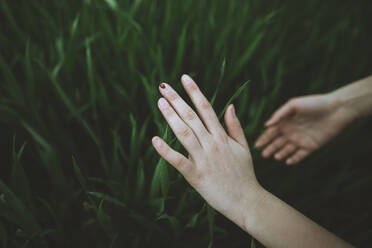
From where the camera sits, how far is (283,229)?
0.51 meters

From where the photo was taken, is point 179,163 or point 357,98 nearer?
point 179,163

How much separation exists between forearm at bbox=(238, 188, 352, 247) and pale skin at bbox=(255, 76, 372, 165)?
11.6 inches

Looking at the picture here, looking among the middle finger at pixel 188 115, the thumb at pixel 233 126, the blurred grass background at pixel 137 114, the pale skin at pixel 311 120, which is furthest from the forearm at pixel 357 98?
the middle finger at pixel 188 115

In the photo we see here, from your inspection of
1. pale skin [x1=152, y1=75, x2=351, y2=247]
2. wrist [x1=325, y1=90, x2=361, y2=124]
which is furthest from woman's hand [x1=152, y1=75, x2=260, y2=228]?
wrist [x1=325, y1=90, x2=361, y2=124]

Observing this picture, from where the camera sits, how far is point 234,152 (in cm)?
56

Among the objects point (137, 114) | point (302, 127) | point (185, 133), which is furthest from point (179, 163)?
point (302, 127)

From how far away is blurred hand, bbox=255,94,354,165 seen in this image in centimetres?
77

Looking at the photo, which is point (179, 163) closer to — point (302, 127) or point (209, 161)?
point (209, 161)

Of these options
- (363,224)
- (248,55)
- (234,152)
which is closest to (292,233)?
(234,152)

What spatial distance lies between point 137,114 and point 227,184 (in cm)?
38

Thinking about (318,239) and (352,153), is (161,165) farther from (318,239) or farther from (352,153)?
(352,153)

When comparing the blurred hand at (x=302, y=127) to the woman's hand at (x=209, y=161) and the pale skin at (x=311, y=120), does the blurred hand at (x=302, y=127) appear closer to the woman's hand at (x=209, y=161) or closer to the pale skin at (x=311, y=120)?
the pale skin at (x=311, y=120)

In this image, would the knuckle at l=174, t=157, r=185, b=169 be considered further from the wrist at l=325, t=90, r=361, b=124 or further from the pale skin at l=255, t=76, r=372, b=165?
the wrist at l=325, t=90, r=361, b=124

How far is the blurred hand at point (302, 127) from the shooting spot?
77 centimetres
